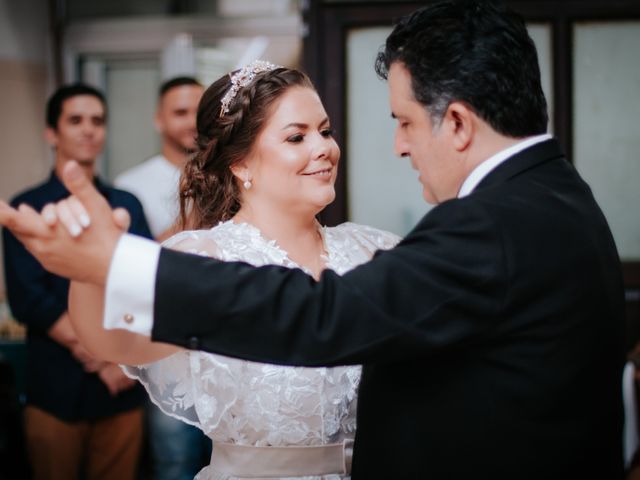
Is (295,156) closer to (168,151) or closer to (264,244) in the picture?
(264,244)

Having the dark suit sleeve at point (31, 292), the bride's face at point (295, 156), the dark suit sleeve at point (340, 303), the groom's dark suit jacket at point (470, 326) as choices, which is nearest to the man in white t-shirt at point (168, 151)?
the dark suit sleeve at point (31, 292)

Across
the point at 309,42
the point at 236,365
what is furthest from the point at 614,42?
the point at 236,365

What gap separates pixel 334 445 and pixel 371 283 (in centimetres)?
101

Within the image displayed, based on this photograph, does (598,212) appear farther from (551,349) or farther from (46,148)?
(46,148)

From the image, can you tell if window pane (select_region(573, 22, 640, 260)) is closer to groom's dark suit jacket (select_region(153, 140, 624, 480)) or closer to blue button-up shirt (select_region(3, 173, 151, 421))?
blue button-up shirt (select_region(3, 173, 151, 421))

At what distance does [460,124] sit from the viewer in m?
1.40

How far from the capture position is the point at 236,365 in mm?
2104

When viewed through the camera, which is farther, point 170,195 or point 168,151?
point 168,151

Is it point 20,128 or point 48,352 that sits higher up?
point 20,128

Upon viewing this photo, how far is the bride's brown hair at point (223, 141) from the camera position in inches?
92.6

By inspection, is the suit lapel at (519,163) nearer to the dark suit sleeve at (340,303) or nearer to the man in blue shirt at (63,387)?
the dark suit sleeve at (340,303)

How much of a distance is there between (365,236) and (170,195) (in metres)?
1.50

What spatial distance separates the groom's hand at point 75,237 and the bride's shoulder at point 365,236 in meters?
1.32

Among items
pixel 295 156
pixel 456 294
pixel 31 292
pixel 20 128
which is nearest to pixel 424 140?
pixel 456 294
